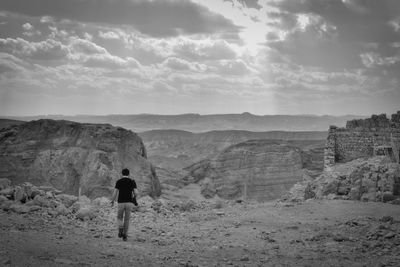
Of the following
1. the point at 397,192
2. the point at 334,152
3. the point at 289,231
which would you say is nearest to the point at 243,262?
the point at 289,231

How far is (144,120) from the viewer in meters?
193

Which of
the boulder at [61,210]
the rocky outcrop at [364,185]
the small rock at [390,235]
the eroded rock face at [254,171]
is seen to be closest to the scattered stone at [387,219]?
the small rock at [390,235]

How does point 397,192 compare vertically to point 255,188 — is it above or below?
above

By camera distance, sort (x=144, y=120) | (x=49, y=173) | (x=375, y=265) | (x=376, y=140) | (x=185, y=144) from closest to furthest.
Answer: (x=375, y=265)
(x=376, y=140)
(x=49, y=173)
(x=185, y=144)
(x=144, y=120)

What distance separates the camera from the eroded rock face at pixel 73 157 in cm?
3173

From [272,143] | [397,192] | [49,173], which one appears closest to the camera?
[397,192]

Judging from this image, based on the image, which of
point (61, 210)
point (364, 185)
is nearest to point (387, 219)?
point (364, 185)

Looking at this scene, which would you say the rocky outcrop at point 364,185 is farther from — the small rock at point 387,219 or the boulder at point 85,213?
the boulder at point 85,213

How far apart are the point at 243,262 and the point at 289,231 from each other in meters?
2.99

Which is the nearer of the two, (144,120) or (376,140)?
(376,140)

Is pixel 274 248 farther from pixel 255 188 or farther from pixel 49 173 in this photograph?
pixel 255 188

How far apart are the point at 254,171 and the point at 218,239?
40.6m

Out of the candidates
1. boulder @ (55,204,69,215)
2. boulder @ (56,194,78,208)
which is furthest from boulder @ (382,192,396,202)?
boulder @ (56,194,78,208)

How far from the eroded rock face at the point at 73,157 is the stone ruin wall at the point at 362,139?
1560 cm
